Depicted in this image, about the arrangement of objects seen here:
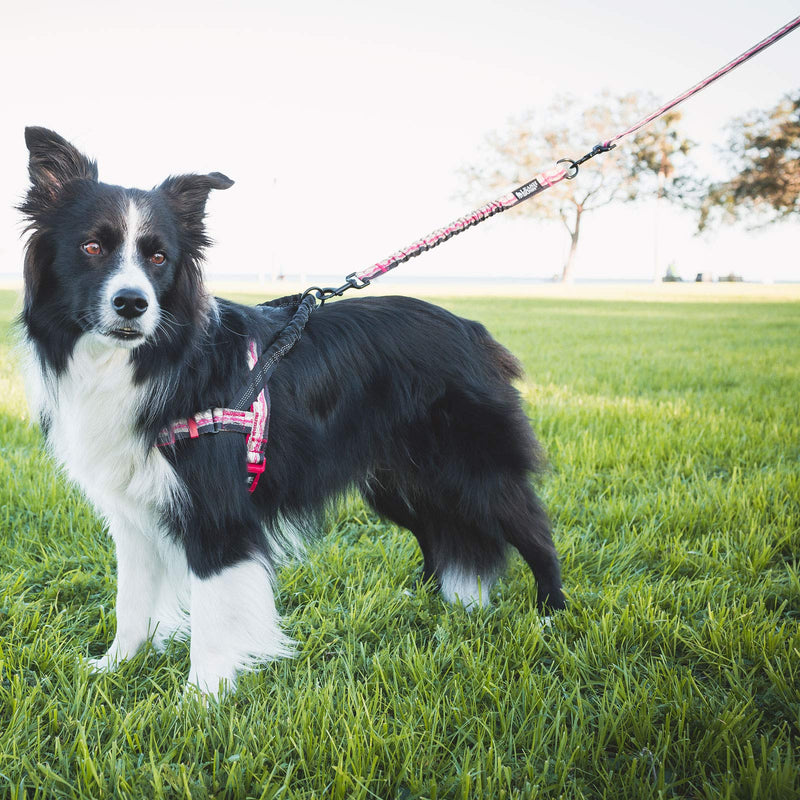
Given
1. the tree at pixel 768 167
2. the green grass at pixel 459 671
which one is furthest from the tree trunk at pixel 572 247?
the green grass at pixel 459 671

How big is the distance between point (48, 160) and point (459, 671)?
2.29 metres

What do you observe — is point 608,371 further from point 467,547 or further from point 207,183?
point 207,183

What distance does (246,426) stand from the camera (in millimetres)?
2232

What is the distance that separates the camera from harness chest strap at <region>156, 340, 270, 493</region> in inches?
84.4

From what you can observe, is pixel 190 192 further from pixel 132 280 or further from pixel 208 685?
pixel 208 685

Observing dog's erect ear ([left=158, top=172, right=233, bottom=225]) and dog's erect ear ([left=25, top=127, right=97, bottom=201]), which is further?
dog's erect ear ([left=158, top=172, right=233, bottom=225])

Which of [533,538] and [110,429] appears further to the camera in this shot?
[533,538]

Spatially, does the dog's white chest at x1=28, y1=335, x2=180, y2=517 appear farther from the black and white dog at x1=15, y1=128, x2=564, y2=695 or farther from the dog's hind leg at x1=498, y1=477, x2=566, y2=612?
the dog's hind leg at x1=498, y1=477, x2=566, y2=612

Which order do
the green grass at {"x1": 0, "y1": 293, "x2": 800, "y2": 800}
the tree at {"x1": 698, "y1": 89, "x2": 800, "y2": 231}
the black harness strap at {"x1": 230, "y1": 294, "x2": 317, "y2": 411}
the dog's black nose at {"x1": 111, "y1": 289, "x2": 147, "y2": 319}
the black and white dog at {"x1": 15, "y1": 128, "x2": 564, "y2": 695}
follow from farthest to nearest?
the tree at {"x1": 698, "y1": 89, "x2": 800, "y2": 231}, the black harness strap at {"x1": 230, "y1": 294, "x2": 317, "y2": 411}, the black and white dog at {"x1": 15, "y1": 128, "x2": 564, "y2": 695}, the dog's black nose at {"x1": 111, "y1": 289, "x2": 147, "y2": 319}, the green grass at {"x1": 0, "y1": 293, "x2": 800, "y2": 800}

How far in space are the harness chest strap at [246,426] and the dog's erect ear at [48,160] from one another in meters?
0.84

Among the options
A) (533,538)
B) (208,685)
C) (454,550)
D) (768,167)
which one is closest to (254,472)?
(208,685)

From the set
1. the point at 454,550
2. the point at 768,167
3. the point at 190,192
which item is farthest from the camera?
the point at 768,167

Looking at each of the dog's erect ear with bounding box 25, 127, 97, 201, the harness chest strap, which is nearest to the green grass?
the harness chest strap

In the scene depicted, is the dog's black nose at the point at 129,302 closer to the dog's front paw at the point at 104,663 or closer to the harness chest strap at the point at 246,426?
the harness chest strap at the point at 246,426
